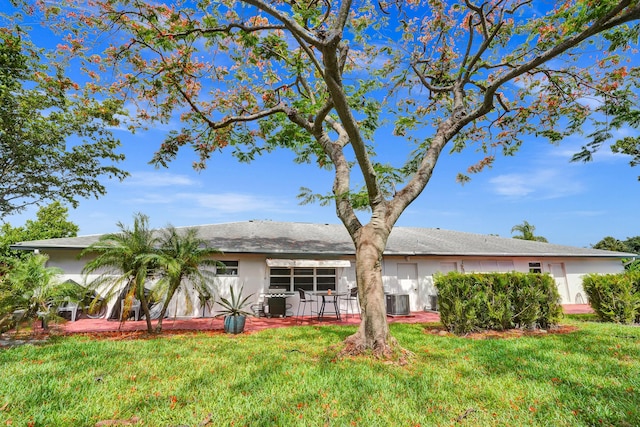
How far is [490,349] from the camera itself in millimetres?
7387

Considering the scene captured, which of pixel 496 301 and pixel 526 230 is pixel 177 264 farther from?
pixel 526 230

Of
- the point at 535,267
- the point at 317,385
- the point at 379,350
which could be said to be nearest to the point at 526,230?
the point at 535,267

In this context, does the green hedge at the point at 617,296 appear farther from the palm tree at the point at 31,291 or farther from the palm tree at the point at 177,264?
the palm tree at the point at 31,291

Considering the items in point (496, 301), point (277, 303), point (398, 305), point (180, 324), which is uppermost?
point (496, 301)

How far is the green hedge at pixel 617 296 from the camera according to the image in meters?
11.3

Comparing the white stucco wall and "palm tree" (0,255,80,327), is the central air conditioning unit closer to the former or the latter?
the white stucco wall

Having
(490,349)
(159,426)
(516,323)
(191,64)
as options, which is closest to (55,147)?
(191,64)

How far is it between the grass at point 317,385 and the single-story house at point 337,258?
19.5 ft

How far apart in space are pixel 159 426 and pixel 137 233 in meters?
7.75

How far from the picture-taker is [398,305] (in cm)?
1489

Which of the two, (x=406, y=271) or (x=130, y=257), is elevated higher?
(x=130, y=257)

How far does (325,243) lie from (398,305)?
17.1 feet

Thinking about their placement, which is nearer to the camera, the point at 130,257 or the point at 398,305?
the point at 130,257

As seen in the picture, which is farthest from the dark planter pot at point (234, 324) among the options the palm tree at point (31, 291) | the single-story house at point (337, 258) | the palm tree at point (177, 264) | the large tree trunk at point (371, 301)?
the palm tree at point (31, 291)
